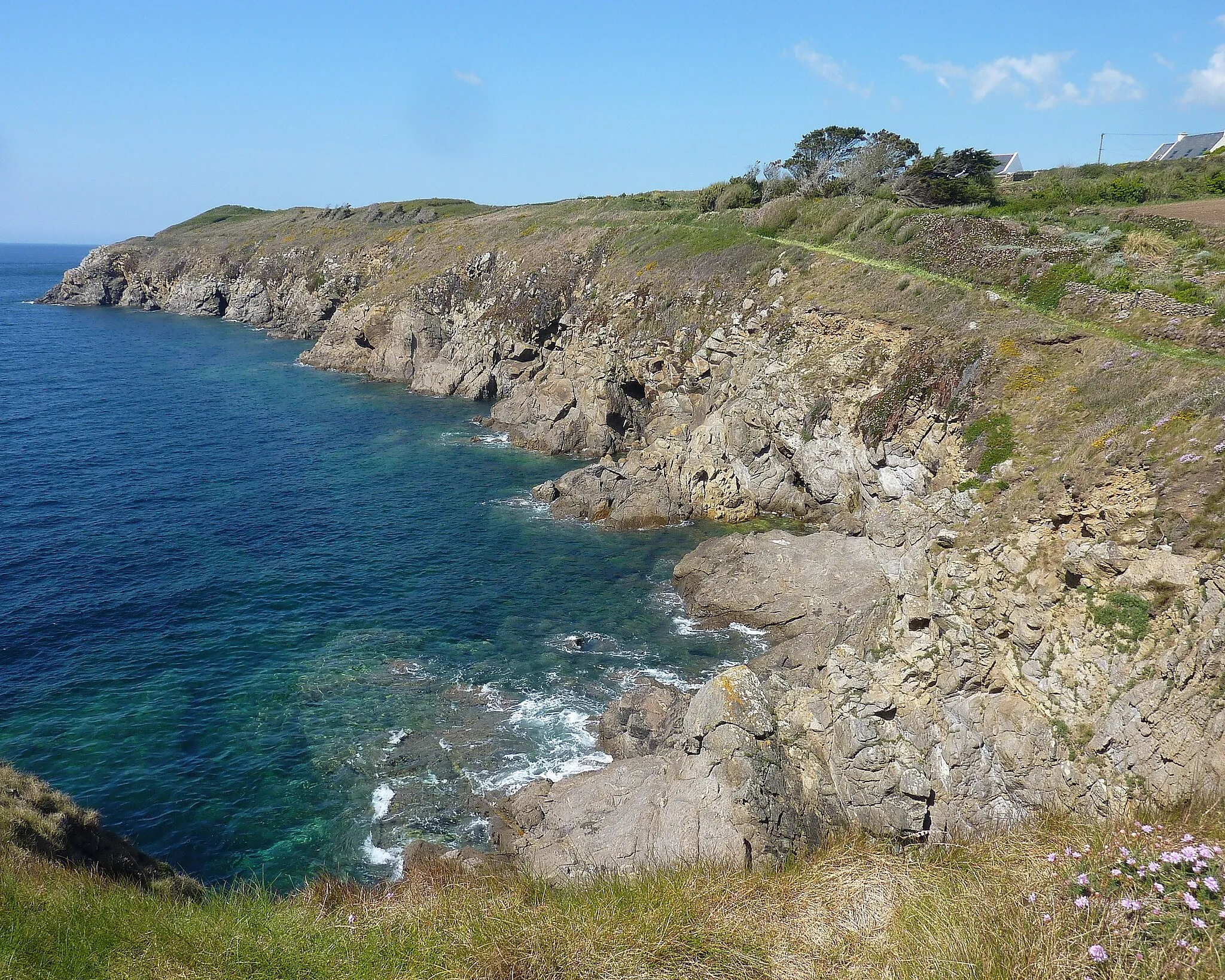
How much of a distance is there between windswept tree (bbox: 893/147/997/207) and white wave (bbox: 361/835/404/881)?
60.1 meters

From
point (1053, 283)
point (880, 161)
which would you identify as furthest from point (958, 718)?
point (880, 161)

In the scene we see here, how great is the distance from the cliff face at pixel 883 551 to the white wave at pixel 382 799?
12.4 ft

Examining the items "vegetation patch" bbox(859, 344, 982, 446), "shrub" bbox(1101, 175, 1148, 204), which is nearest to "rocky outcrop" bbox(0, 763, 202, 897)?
"vegetation patch" bbox(859, 344, 982, 446)

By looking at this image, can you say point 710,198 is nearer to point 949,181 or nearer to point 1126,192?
point 949,181

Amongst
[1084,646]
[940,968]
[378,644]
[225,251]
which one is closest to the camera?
[940,968]

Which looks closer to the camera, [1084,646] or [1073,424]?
[1084,646]

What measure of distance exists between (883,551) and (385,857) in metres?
24.7

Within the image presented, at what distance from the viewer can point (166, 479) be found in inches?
2013

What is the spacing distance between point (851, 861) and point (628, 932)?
154 inches

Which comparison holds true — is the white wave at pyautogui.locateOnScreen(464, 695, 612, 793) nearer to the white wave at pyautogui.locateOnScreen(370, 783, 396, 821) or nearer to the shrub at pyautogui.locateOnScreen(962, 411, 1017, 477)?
the white wave at pyautogui.locateOnScreen(370, 783, 396, 821)

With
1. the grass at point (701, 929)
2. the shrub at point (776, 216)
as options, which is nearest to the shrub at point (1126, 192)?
the shrub at point (776, 216)

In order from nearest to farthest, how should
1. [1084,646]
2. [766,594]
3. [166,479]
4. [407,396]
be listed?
[1084,646]
[766,594]
[166,479]
[407,396]

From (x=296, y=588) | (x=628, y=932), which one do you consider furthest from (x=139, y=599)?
(x=628, y=932)

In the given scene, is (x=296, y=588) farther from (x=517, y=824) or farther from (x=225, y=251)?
(x=225, y=251)
